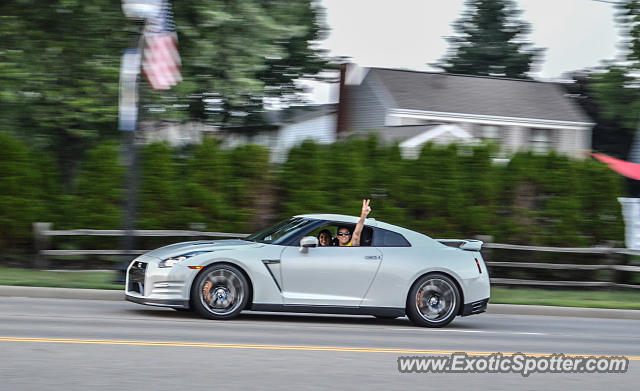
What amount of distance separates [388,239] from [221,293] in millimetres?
2406

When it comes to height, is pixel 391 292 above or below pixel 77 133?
below

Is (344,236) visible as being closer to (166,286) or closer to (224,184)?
(166,286)

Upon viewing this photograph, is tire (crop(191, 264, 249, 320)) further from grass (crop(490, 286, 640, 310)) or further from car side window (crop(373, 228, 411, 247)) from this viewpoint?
grass (crop(490, 286, 640, 310))

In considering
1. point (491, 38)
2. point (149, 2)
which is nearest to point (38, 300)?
point (149, 2)

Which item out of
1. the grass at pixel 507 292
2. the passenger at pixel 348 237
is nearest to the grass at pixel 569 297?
the grass at pixel 507 292

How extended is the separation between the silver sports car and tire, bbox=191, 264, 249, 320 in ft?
0.04

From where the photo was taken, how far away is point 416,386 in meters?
7.24

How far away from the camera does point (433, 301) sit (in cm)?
1177

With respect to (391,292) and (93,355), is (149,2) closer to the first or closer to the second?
(391,292)

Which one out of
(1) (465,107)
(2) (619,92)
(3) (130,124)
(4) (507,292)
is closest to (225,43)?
(3) (130,124)

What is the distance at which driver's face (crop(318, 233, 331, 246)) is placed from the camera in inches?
461

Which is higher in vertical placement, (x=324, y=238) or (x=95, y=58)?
(x=95, y=58)

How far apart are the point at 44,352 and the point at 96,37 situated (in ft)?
43.1

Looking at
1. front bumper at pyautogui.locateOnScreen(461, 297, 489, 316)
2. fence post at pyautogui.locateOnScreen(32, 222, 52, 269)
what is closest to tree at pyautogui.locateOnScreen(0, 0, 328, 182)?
fence post at pyautogui.locateOnScreen(32, 222, 52, 269)
